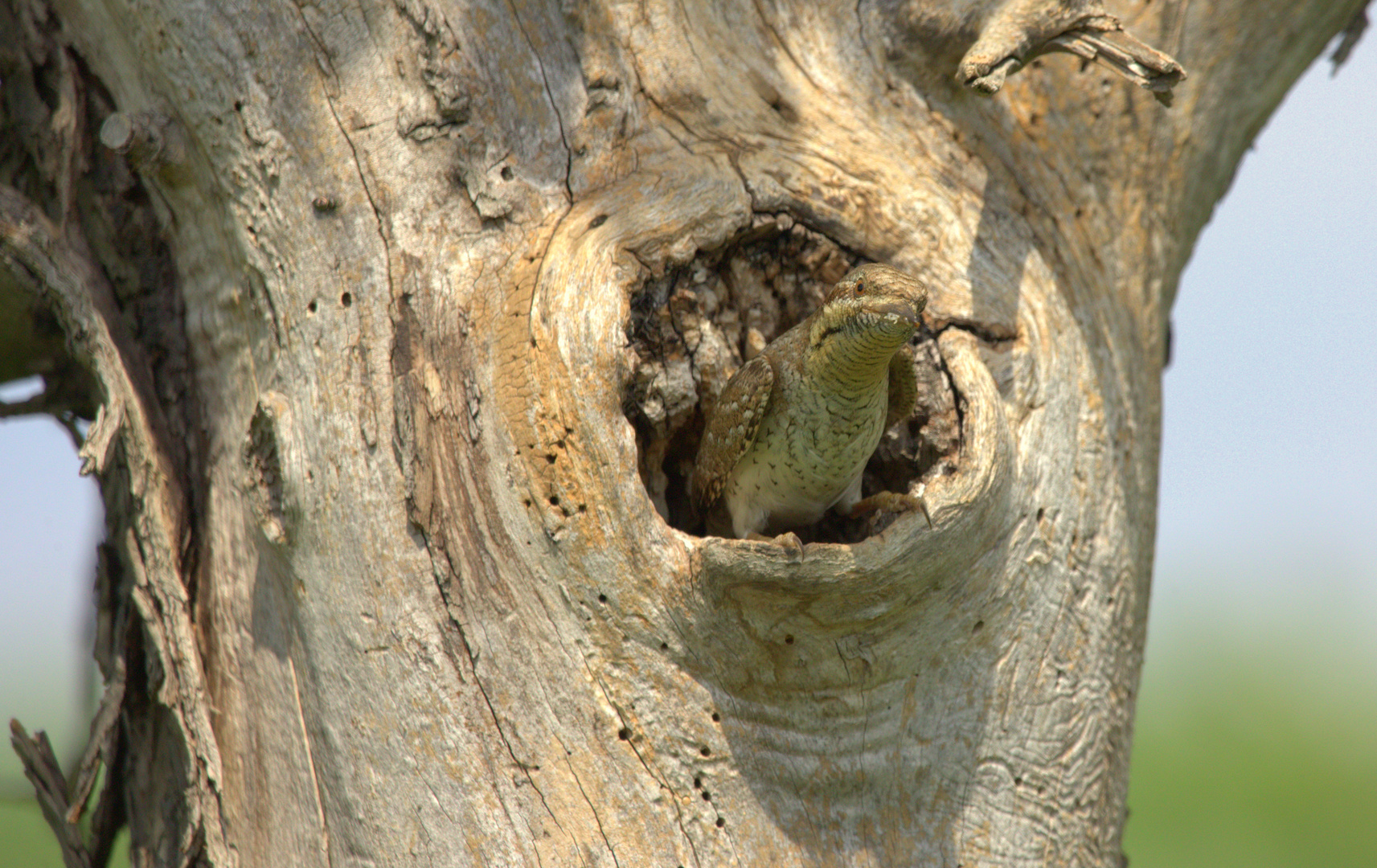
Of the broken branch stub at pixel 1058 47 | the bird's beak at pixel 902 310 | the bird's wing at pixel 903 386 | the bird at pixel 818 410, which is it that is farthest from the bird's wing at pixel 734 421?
the broken branch stub at pixel 1058 47

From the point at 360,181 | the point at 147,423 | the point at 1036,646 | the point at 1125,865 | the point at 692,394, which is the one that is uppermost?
the point at 360,181

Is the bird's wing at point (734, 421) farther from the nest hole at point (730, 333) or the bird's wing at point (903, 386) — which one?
the bird's wing at point (903, 386)

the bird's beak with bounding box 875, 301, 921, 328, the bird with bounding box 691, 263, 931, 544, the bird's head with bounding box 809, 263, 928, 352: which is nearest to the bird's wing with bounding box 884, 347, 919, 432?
the bird with bounding box 691, 263, 931, 544

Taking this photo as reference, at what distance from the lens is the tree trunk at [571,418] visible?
7.75 feet

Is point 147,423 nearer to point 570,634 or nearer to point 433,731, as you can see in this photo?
point 433,731

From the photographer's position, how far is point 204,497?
9.79 ft

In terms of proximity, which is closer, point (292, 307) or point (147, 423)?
point (292, 307)

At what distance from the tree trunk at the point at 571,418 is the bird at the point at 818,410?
6.0 inches

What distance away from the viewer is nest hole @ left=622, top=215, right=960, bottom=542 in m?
2.70

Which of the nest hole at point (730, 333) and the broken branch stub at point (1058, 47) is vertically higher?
the broken branch stub at point (1058, 47)

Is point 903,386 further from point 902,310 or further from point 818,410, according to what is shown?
point 902,310

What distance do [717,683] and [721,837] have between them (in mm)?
386

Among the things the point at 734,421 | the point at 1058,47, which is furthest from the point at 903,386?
the point at 1058,47

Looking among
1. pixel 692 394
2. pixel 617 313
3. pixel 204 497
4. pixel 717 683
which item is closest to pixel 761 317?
pixel 692 394
